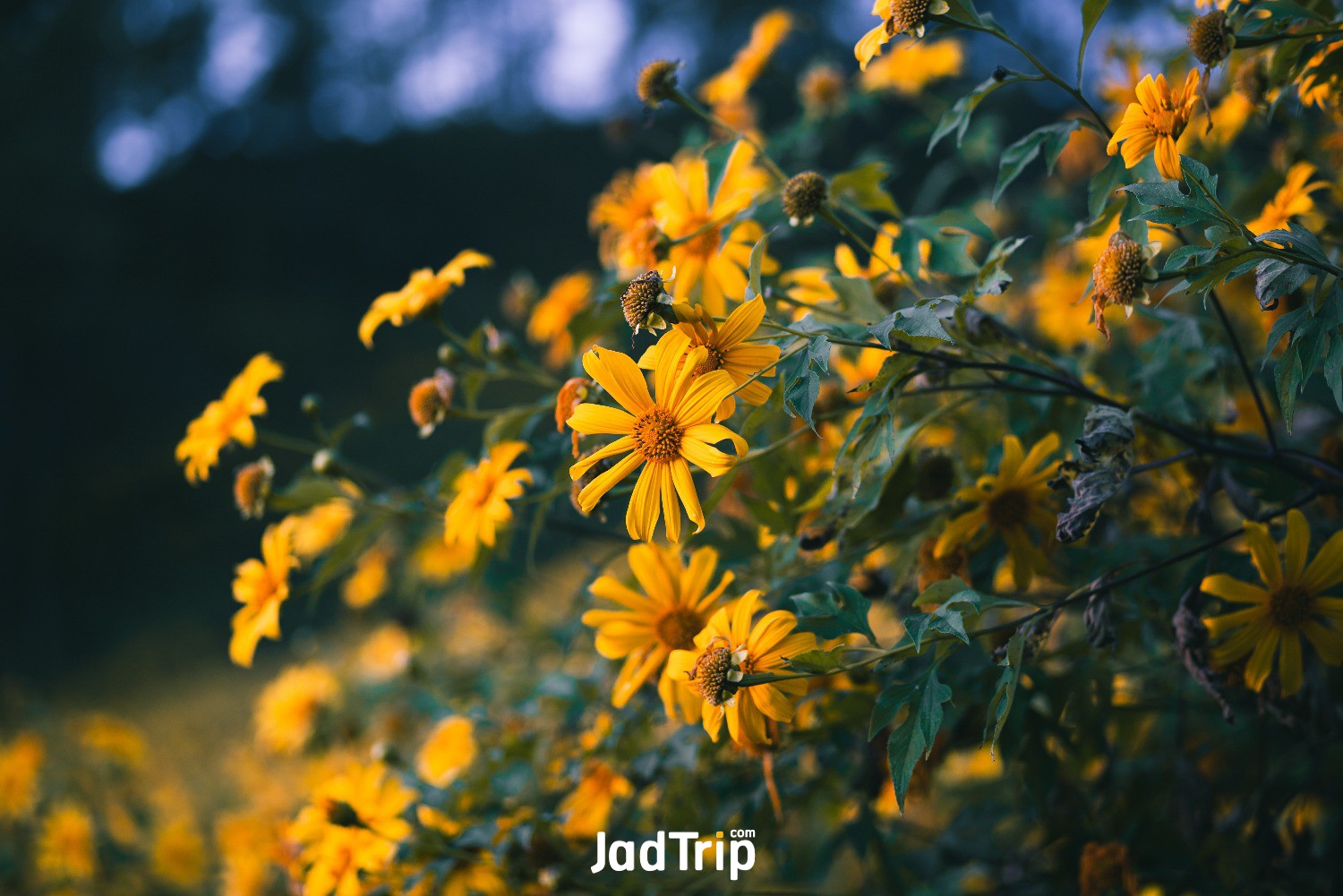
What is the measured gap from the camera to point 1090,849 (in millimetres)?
991

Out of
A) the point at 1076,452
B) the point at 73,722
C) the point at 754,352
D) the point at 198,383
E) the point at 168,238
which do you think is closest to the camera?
the point at 754,352

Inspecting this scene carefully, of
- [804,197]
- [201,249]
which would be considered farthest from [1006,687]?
[201,249]

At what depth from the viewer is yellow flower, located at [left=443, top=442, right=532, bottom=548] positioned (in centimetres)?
94

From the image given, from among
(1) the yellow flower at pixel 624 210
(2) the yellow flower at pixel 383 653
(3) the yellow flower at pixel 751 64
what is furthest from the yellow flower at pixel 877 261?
(2) the yellow flower at pixel 383 653

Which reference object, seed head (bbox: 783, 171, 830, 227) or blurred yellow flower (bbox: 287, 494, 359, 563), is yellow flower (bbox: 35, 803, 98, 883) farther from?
seed head (bbox: 783, 171, 830, 227)

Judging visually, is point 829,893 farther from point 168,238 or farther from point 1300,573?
point 168,238

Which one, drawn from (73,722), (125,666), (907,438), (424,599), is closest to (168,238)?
(125,666)

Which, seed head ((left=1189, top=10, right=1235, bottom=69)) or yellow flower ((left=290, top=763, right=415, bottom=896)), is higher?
seed head ((left=1189, top=10, right=1235, bottom=69))

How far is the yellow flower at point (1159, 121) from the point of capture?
2.47 ft

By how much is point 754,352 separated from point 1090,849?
712 mm

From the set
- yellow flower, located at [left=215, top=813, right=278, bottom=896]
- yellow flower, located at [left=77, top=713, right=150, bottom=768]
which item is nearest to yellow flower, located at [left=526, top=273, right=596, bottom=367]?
yellow flower, located at [left=215, top=813, right=278, bottom=896]

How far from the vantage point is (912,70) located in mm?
1931

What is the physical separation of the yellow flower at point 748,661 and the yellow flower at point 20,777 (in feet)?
7.05

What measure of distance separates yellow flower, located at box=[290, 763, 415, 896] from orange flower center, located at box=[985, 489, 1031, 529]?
0.77 m
